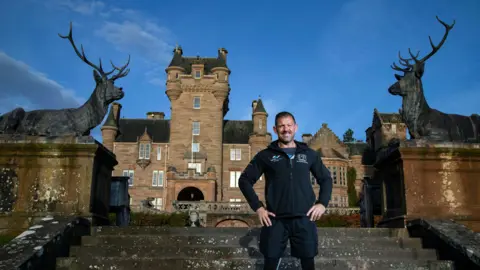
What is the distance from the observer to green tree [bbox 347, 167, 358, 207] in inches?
Answer: 2156

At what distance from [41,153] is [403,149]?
7.07 meters

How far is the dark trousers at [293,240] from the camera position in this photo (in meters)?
4.41

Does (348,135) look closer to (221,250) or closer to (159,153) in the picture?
(159,153)

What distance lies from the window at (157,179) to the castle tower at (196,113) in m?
3.13

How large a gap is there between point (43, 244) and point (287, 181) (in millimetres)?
4029

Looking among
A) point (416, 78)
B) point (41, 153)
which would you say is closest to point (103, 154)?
point (41, 153)

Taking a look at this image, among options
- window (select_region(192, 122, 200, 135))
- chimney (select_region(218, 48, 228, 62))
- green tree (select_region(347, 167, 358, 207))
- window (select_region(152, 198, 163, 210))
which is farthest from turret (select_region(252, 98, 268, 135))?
window (select_region(152, 198, 163, 210))

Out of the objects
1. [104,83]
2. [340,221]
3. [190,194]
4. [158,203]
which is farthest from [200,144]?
[104,83]

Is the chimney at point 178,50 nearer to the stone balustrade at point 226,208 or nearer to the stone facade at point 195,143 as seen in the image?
the stone facade at point 195,143

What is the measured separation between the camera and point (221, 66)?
58.9 m

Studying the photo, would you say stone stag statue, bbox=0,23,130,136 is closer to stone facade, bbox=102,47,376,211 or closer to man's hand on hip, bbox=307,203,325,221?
man's hand on hip, bbox=307,203,325,221

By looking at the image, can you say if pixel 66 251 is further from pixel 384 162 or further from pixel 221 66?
pixel 221 66

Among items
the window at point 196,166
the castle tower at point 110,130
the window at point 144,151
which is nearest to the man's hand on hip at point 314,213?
the window at point 196,166

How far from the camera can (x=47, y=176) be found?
8.69 metres
